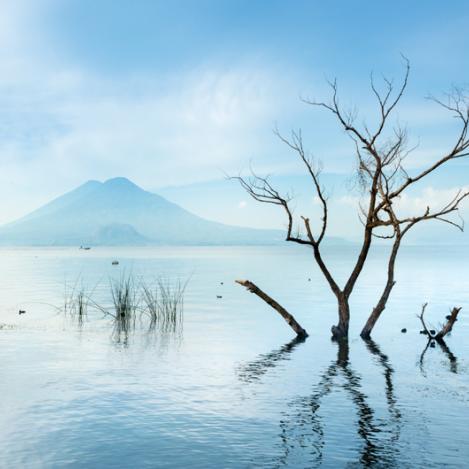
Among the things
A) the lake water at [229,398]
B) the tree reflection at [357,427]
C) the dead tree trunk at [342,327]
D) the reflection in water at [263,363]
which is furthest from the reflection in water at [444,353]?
the reflection in water at [263,363]

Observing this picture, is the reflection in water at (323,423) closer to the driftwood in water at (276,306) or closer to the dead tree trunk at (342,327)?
the driftwood in water at (276,306)

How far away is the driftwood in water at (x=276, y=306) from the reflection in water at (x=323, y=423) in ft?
13.2

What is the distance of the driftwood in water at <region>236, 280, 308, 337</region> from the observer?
2612cm

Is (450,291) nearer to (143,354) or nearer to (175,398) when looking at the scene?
(143,354)

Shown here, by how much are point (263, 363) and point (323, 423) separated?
8115 mm

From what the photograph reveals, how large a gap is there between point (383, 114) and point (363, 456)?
16.8 m

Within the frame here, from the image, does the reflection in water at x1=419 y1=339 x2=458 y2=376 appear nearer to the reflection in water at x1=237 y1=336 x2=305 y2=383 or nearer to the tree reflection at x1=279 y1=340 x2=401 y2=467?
the tree reflection at x1=279 y1=340 x2=401 y2=467

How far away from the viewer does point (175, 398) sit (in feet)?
58.5

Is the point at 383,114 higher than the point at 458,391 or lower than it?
higher

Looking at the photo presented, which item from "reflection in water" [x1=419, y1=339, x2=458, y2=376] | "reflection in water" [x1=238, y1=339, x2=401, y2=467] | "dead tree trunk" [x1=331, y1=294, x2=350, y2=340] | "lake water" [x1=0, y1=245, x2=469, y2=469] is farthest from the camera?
A: "dead tree trunk" [x1=331, y1=294, x2=350, y2=340]

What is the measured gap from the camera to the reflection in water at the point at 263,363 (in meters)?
20.8

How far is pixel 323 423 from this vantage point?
50.1ft

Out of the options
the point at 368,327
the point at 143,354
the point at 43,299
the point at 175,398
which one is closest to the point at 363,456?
the point at 175,398

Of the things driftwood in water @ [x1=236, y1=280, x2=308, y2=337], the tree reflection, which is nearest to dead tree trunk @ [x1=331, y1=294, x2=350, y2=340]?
driftwood in water @ [x1=236, y1=280, x2=308, y2=337]
